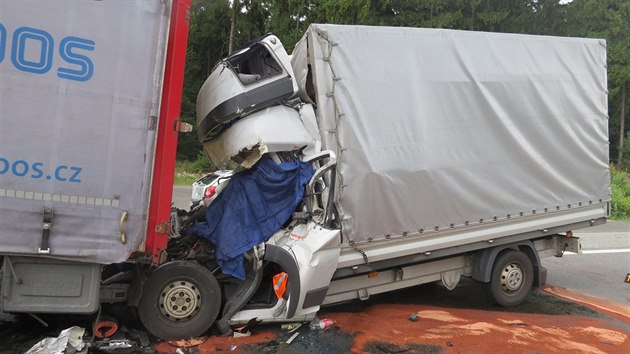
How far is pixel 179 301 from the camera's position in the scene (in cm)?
446

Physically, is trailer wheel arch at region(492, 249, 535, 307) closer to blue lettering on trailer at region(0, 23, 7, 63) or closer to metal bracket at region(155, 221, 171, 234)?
metal bracket at region(155, 221, 171, 234)

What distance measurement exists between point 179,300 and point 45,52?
2260mm

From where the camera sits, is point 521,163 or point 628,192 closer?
point 521,163

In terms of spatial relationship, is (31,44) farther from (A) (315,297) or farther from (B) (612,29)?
(B) (612,29)

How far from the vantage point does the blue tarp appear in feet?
15.5

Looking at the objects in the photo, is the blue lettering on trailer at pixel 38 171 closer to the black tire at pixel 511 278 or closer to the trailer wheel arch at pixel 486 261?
the trailer wheel arch at pixel 486 261

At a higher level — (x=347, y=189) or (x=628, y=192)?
(x=628, y=192)

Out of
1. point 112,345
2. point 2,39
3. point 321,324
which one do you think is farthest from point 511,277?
point 2,39

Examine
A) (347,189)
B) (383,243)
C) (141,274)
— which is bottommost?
(141,274)

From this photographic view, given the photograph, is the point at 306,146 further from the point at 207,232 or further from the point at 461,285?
the point at 461,285

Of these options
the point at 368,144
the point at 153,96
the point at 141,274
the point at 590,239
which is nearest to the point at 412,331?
the point at 368,144

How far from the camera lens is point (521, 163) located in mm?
5887

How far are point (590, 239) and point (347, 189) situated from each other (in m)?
9.08

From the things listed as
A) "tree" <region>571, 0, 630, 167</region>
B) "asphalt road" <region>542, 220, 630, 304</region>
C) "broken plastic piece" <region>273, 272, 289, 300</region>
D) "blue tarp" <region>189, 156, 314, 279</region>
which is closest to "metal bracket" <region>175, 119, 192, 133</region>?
"blue tarp" <region>189, 156, 314, 279</region>
